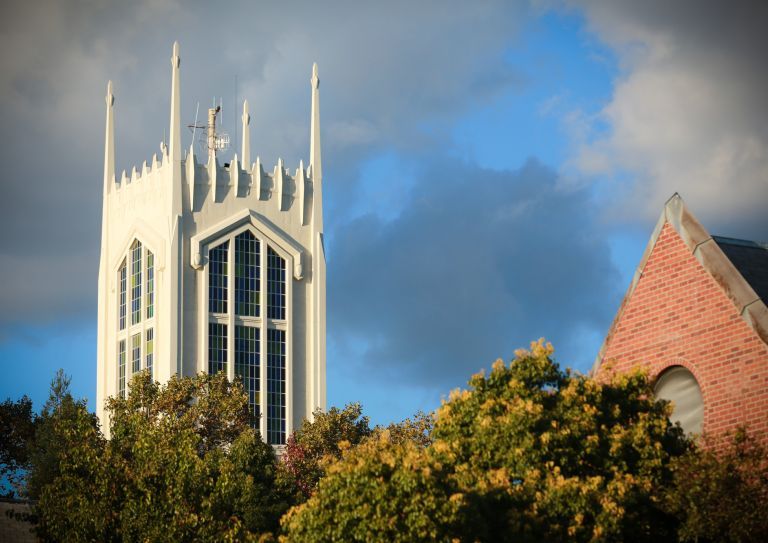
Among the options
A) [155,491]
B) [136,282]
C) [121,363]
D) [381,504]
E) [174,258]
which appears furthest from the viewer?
[121,363]

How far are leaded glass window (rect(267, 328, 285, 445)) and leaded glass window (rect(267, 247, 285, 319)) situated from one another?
1071 millimetres

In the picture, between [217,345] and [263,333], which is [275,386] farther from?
[217,345]

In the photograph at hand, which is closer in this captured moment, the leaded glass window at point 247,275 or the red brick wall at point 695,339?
the red brick wall at point 695,339

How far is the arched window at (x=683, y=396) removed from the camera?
32.8 m

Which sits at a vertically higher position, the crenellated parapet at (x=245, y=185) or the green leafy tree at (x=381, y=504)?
the crenellated parapet at (x=245, y=185)

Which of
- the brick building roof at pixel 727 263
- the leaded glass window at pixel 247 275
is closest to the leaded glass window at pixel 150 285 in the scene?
the leaded glass window at pixel 247 275

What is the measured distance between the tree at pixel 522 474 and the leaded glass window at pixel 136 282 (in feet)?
168

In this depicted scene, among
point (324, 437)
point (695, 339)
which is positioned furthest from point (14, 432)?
point (695, 339)

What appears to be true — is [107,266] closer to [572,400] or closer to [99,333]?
[99,333]

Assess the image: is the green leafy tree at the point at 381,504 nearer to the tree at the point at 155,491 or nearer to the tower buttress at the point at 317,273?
the tree at the point at 155,491

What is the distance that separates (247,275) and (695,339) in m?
52.6

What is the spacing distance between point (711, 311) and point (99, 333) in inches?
2327

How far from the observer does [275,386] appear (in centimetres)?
8219

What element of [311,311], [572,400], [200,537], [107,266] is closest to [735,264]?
[572,400]
